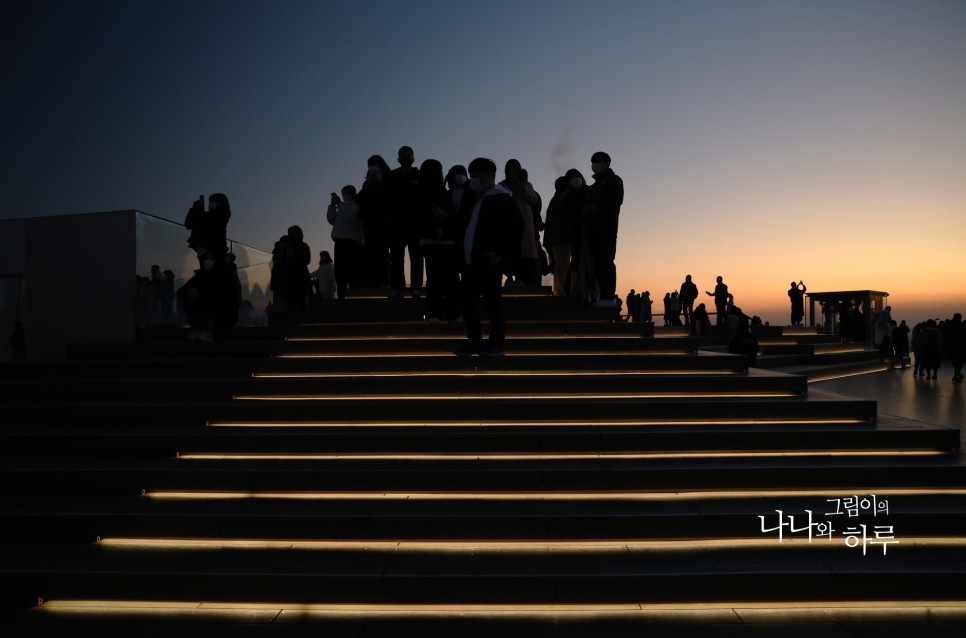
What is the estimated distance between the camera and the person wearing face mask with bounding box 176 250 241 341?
25.2 feet

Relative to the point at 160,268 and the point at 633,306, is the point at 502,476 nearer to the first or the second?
the point at 160,268

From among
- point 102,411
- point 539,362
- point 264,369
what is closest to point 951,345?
point 539,362

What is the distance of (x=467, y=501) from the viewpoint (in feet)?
13.9

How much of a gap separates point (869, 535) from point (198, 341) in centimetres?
695

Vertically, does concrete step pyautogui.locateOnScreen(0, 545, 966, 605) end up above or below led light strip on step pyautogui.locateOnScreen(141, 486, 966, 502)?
below

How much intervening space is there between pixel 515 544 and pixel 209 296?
5527mm

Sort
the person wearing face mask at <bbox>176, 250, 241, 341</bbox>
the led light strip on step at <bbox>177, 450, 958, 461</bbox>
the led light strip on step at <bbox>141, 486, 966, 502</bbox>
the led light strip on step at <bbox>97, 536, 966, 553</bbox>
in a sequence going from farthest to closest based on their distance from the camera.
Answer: the person wearing face mask at <bbox>176, 250, 241, 341</bbox> < the led light strip on step at <bbox>177, 450, 958, 461</bbox> < the led light strip on step at <bbox>141, 486, 966, 502</bbox> < the led light strip on step at <bbox>97, 536, 966, 553</bbox>

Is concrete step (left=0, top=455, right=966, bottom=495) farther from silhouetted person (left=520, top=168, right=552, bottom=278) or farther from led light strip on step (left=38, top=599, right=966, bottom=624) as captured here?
silhouetted person (left=520, top=168, right=552, bottom=278)

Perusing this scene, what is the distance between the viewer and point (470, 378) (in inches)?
240

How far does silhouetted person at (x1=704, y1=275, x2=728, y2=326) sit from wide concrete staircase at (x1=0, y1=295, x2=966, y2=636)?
43.2 feet

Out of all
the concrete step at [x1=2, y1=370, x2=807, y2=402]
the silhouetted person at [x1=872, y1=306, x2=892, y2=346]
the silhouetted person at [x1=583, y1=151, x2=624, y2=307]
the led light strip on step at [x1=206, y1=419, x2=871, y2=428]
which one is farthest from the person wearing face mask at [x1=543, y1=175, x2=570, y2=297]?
the silhouetted person at [x1=872, y1=306, x2=892, y2=346]

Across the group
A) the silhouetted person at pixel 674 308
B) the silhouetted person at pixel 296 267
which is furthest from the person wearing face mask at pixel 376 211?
the silhouetted person at pixel 674 308

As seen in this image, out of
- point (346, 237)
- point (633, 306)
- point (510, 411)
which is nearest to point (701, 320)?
point (633, 306)

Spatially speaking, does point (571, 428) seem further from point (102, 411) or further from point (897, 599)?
point (102, 411)
